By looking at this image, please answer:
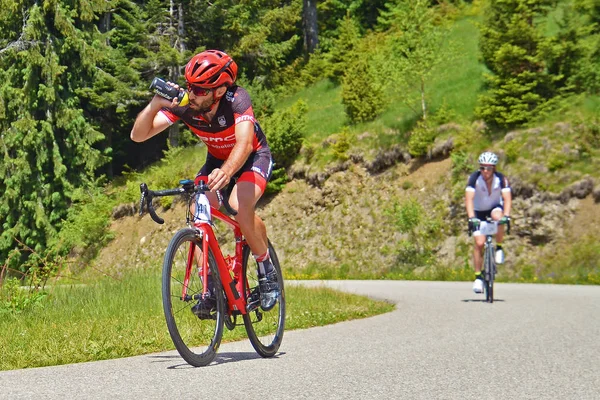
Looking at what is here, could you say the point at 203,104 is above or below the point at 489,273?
above

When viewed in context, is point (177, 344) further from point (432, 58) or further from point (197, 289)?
point (432, 58)

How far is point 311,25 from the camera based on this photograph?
46.0 m

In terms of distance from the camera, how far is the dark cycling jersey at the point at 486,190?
1251 centimetres

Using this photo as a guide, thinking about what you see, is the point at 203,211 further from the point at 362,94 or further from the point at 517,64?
the point at 362,94

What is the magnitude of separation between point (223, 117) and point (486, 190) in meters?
7.49

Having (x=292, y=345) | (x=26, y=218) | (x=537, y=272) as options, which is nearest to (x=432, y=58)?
(x=537, y=272)

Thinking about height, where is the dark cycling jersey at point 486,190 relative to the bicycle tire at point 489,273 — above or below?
above

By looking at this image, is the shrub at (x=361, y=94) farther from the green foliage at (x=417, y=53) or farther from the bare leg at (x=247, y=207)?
the bare leg at (x=247, y=207)

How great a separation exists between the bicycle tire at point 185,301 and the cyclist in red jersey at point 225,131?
0.14m

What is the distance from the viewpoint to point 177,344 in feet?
17.5

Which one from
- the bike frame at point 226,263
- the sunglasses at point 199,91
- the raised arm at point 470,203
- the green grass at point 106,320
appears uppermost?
the sunglasses at point 199,91

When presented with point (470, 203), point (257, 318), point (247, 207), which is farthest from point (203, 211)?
point (470, 203)

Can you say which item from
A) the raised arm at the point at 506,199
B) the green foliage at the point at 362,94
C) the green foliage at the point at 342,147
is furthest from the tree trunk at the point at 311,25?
the raised arm at the point at 506,199

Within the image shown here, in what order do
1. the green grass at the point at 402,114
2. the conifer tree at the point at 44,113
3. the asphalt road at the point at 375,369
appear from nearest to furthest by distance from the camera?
1. the asphalt road at the point at 375,369
2. the green grass at the point at 402,114
3. the conifer tree at the point at 44,113
